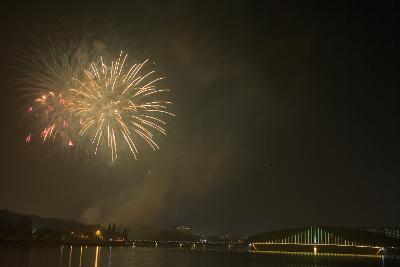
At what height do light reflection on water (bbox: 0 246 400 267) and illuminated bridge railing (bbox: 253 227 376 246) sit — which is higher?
illuminated bridge railing (bbox: 253 227 376 246)

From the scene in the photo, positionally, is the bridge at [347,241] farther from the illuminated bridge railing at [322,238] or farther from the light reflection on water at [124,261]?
the light reflection on water at [124,261]

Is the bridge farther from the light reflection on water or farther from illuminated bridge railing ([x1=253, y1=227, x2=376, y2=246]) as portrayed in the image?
the light reflection on water

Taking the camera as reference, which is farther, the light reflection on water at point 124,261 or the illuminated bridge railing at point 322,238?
the illuminated bridge railing at point 322,238

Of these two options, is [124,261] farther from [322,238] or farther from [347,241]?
[322,238]

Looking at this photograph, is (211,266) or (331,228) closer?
(211,266)

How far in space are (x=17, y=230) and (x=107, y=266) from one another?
10714 centimetres

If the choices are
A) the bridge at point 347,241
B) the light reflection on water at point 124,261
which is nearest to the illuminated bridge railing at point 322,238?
the bridge at point 347,241

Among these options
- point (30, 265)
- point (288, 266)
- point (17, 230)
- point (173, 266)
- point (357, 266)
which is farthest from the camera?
point (17, 230)

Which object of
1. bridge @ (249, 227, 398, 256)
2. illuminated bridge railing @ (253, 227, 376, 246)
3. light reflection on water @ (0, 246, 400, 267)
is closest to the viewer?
light reflection on water @ (0, 246, 400, 267)

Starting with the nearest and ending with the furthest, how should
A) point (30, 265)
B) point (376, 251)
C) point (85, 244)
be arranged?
point (30, 265) < point (376, 251) < point (85, 244)

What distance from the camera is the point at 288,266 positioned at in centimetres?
7994

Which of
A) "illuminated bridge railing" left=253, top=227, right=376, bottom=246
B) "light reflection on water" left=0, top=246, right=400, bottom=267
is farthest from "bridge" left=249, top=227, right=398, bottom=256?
"light reflection on water" left=0, top=246, right=400, bottom=267

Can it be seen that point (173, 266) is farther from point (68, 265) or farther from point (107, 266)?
point (68, 265)

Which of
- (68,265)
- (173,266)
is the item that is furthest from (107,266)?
(173,266)
